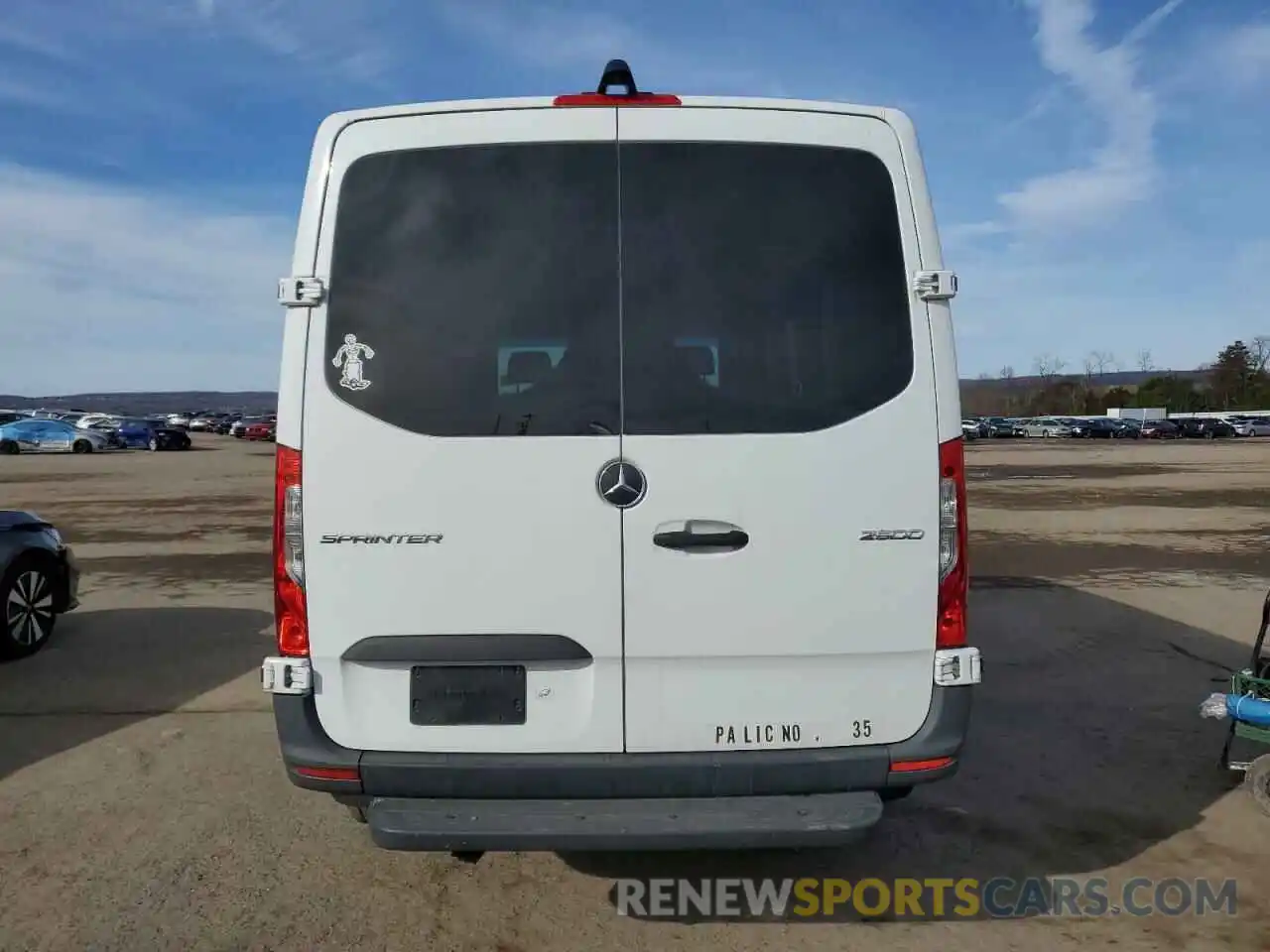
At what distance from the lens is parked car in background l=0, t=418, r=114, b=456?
44719 millimetres

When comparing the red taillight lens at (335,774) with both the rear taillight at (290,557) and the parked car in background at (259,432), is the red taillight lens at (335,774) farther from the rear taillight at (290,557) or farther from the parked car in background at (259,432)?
the parked car in background at (259,432)

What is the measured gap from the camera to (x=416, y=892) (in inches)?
149

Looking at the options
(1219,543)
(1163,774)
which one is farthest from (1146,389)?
(1163,774)

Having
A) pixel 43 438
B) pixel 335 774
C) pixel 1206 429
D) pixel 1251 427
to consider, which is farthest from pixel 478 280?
pixel 1251 427

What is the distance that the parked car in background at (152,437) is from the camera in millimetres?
48000

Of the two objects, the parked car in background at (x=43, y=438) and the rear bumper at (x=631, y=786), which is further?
the parked car in background at (x=43, y=438)

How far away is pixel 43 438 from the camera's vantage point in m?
45.3

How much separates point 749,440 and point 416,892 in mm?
2228

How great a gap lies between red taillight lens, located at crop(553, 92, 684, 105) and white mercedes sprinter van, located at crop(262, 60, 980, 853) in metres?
0.02

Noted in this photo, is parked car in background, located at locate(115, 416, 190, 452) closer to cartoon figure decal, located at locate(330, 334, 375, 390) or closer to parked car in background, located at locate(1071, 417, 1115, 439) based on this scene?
cartoon figure decal, located at locate(330, 334, 375, 390)

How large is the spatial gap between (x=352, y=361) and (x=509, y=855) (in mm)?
2220

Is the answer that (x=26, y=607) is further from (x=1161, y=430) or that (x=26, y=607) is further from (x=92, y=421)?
(x=1161, y=430)

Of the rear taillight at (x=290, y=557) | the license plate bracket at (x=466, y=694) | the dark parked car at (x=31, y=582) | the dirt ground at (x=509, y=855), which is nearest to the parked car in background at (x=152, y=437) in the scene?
the dirt ground at (x=509, y=855)

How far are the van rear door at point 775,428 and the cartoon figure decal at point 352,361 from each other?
824 millimetres
